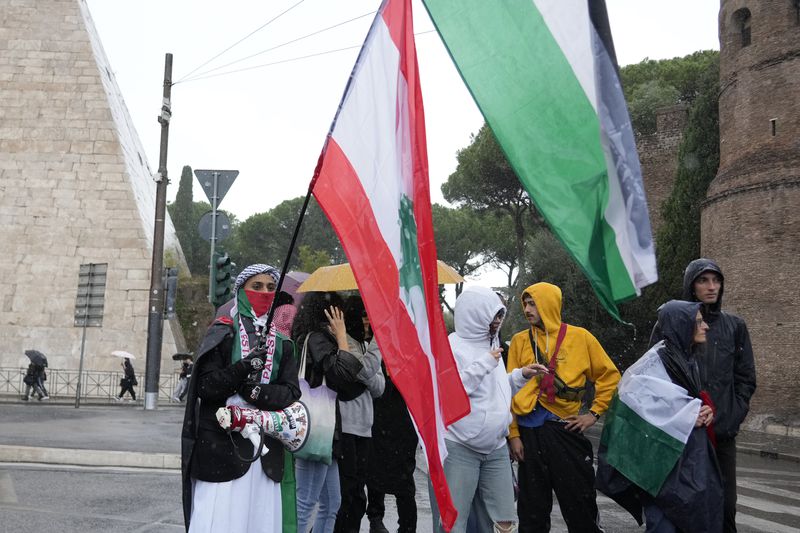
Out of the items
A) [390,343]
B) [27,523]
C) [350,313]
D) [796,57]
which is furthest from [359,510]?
[796,57]

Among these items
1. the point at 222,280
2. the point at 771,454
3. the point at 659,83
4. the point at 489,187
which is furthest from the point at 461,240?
the point at 222,280

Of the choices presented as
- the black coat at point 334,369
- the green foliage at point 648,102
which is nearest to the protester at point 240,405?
the black coat at point 334,369

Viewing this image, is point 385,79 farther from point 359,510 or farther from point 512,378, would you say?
point 359,510

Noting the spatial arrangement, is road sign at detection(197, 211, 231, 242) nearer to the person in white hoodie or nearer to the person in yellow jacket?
the person in white hoodie

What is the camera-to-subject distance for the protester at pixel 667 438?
13.6 ft

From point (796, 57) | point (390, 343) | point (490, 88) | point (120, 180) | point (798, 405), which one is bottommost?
point (798, 405)

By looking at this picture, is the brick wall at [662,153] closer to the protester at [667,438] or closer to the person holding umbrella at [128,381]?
the person holding umbrella at [128,381]

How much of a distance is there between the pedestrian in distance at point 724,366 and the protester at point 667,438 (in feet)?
0.64

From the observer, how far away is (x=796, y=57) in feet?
74.0

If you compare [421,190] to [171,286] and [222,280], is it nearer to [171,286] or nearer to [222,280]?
[222,280]

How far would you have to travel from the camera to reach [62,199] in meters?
27.4

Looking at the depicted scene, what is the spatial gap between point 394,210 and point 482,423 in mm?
1672

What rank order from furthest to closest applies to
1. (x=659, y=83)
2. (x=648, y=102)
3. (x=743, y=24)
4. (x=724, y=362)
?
(x=659, y=83) → (x=648, y=102) → (x=743, y=24) → (x=724, y=362)

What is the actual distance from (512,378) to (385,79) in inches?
81.4
